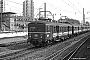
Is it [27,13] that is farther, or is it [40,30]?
[27,13]

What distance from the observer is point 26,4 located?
164 metres

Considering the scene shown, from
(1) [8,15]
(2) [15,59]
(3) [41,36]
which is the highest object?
(1) [8,15]

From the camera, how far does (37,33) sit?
20.1 metres

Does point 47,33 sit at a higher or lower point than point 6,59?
higher

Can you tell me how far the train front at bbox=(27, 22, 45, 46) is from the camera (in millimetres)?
19938

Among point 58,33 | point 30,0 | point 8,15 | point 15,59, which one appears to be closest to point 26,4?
point 30,0

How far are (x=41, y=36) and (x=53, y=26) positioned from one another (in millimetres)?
3475

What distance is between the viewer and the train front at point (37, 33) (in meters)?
19.9

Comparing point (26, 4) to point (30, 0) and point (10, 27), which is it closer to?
point (30, 0)

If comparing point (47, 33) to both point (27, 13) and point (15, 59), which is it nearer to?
point (15, 59)

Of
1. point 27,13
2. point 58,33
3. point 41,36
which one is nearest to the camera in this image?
point 41,36

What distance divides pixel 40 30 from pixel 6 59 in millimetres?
7670

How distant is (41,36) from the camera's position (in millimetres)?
19906

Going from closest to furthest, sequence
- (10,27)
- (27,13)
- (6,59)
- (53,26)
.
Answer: (6,59) < (53,26) < (10,27) < (27,13)
